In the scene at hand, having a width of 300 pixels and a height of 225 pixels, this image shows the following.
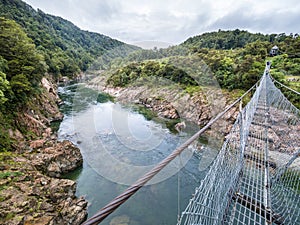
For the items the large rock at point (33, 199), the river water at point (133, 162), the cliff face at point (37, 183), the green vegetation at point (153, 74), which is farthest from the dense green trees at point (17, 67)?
the green vegetation at point (153, 74)

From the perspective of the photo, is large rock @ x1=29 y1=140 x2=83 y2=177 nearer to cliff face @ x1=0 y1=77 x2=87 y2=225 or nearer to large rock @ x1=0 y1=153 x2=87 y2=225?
cliff face @ x1=0 y1=77 x2=87 y2=225

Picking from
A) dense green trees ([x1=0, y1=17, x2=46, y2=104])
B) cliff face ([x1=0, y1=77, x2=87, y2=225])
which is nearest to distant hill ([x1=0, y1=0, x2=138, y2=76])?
dense green trees ([x1=0, y1=17, x2=46, y2=104])

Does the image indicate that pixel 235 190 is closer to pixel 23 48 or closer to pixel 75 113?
pixel 23 48

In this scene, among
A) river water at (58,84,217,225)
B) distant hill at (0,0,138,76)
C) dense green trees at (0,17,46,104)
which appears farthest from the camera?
distant hill at (0,0,138,76)

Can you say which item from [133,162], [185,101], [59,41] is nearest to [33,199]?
[133,162]

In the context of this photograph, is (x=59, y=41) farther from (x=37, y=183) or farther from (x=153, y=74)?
(x=37, y=183)

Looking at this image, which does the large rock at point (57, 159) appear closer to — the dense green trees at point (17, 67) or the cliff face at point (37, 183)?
the cliff face at point (37, 183)
